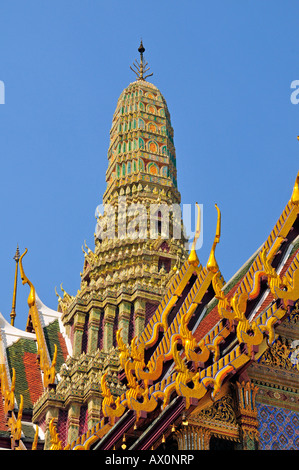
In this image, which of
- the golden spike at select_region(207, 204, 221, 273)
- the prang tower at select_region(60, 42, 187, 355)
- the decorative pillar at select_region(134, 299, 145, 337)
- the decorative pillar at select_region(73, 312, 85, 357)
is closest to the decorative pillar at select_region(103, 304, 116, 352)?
the prang tower at select_region(60, 42, 187, 355)

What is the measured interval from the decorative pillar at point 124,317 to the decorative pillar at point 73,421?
315 centimetres

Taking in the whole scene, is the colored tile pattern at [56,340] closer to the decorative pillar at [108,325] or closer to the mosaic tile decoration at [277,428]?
the decorative pillar at [108,325]

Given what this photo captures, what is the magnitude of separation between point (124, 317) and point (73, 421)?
3924 millimetres

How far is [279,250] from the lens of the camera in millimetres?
14172

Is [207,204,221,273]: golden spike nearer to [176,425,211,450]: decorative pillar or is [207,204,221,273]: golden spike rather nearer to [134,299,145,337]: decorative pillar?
[176,425,211,450]: decorative pillar

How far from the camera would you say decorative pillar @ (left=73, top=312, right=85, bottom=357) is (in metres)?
24.6

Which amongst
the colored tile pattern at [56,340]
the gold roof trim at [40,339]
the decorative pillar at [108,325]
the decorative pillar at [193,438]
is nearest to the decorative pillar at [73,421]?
the gold roof trim at [40,339]

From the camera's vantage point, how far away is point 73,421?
851 inches

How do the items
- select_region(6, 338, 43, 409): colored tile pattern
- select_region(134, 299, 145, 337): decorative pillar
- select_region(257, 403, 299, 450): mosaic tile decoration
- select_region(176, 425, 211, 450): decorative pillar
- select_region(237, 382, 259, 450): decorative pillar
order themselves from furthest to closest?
select_region(6, 338, 43, 409): colored tile pattern, select_region(134, 299, 145, 337): decorative pillar, select_region(257, 403, 299, 450): mosaic tile decoration, select_region(237, 382, 259, 450): decorative pillar, select_region(176, 425, 211, 450): decorative pillar

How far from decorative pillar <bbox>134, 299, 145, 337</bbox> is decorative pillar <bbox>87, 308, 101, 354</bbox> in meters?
0.97

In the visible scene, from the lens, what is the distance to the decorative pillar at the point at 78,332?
24556mm

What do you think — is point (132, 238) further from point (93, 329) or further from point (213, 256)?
point (213, 256)

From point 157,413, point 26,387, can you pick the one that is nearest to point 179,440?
point 157,413

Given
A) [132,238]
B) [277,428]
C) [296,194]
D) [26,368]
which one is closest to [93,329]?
[26,368]
